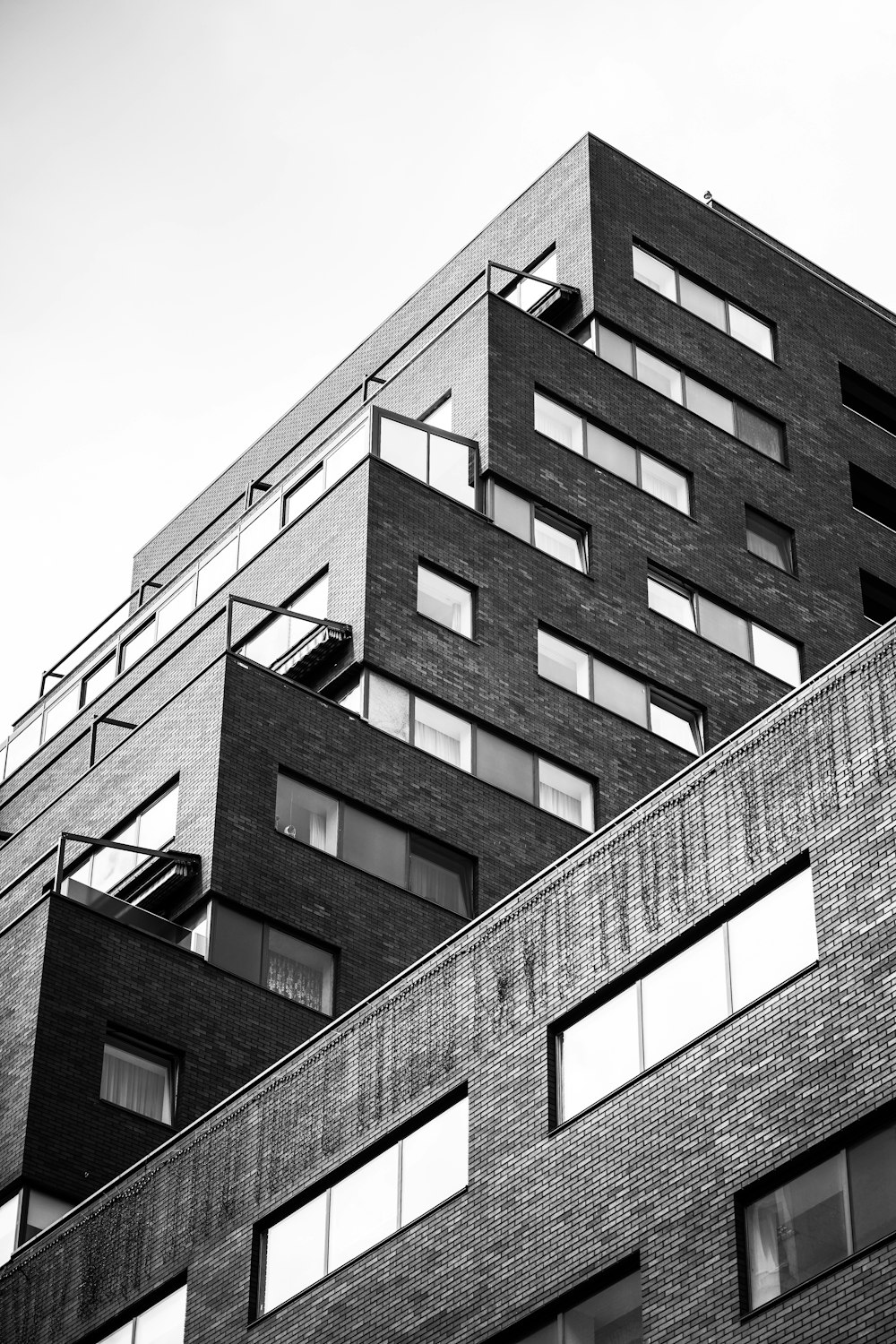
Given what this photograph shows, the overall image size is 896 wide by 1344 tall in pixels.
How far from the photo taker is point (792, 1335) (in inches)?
880

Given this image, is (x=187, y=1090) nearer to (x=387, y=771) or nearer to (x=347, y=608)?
(x=387, y=771)

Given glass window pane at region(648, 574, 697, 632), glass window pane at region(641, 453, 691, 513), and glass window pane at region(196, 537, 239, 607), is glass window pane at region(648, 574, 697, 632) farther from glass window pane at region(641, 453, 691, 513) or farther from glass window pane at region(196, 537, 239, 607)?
glass window pane at region(196, 537, 239, 607)

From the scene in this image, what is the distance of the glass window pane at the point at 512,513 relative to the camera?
52.1m

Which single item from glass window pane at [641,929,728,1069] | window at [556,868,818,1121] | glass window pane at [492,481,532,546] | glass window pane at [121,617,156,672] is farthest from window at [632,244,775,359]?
glass window pane at [641,929,728,1069]

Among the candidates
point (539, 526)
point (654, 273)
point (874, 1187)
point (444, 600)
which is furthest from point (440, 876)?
point (874, 1187)

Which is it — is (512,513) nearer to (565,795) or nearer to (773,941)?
(565,795)

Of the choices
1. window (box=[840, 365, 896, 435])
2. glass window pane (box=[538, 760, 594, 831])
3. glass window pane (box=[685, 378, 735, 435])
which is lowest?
glass window pane (box=[538, 760, 594, 831])

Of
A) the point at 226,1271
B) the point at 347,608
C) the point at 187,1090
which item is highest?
the point at 347,608

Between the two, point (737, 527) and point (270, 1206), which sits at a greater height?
point (737, 527)

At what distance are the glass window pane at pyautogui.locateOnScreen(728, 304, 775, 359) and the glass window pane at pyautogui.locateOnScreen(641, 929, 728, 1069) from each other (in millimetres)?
36517

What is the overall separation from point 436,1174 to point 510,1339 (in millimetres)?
2835

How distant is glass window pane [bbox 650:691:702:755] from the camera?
5250cm

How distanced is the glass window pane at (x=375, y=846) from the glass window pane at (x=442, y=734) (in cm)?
259

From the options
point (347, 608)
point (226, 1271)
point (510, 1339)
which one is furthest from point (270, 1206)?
point (347, 608)
